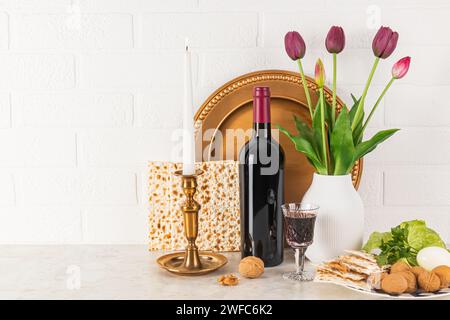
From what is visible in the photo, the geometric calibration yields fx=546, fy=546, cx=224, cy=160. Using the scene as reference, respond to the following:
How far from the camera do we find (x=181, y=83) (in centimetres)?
139

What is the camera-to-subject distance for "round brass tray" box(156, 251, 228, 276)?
1.12 metres

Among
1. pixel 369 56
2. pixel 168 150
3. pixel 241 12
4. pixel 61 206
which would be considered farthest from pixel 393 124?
pixel 61 206

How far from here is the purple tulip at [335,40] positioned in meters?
1.25

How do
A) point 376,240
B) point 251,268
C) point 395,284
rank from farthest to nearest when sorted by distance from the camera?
point 376,240
point 251,268
point 395,284

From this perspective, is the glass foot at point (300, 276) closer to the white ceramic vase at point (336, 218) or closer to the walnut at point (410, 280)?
the white ceramic vase at point (336, 218)

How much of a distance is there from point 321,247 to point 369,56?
0.51 meters

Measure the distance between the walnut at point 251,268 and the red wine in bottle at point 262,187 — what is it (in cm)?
7

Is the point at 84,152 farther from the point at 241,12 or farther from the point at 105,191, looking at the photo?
the point at 241,12

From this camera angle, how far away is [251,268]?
1.10 m

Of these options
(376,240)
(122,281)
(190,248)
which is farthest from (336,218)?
(122,281)

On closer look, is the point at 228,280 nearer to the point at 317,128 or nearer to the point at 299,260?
the point at 299,260

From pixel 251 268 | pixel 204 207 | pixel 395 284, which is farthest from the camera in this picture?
pixel 204 207

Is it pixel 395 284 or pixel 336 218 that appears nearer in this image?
pixel 395 284

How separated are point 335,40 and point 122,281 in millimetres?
714
